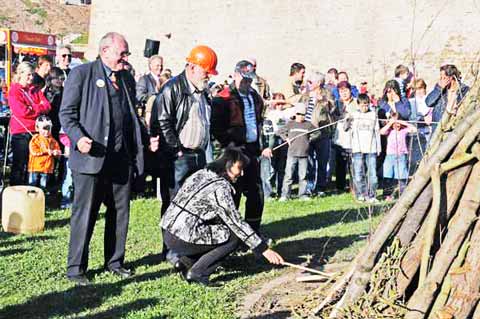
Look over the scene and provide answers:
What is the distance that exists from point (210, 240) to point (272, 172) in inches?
225

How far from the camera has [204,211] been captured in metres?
6.38

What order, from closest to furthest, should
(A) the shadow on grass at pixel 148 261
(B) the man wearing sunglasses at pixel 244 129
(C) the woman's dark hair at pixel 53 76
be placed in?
(A) the shadow on grass at pixel 148 261
(B) the man wearing sunglasses at pixel 244 129
(C) the woman's dark hair at pixel 53 76

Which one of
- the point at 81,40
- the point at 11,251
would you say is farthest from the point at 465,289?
the point at 81,40

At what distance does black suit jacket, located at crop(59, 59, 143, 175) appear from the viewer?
6.20 m

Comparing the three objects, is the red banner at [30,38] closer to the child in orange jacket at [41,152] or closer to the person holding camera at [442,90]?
the child in orange jacket at [41,152]

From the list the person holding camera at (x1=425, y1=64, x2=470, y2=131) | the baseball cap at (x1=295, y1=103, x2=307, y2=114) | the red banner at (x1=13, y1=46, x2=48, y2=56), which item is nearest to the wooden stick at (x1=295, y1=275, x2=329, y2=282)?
the person holding camera at (x1=425, y1=64, x2=470, y2=131)

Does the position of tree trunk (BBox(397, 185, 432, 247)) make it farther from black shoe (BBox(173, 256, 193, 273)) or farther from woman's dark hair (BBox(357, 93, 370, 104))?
woman's dark hair (BBox(357, 93, 370, 104))

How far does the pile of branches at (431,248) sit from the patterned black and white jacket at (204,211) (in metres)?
1.27

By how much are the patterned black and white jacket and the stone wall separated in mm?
16092

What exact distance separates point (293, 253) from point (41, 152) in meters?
3.97

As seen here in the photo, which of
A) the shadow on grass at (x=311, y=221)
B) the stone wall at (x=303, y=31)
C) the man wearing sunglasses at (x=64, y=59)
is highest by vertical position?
the stone wall at (x=303, y=31)

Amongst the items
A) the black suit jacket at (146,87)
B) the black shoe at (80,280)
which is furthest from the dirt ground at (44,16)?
the black shoe at (80,280)

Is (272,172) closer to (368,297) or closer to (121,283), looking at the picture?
(121,283)

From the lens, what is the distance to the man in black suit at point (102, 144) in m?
6.23
